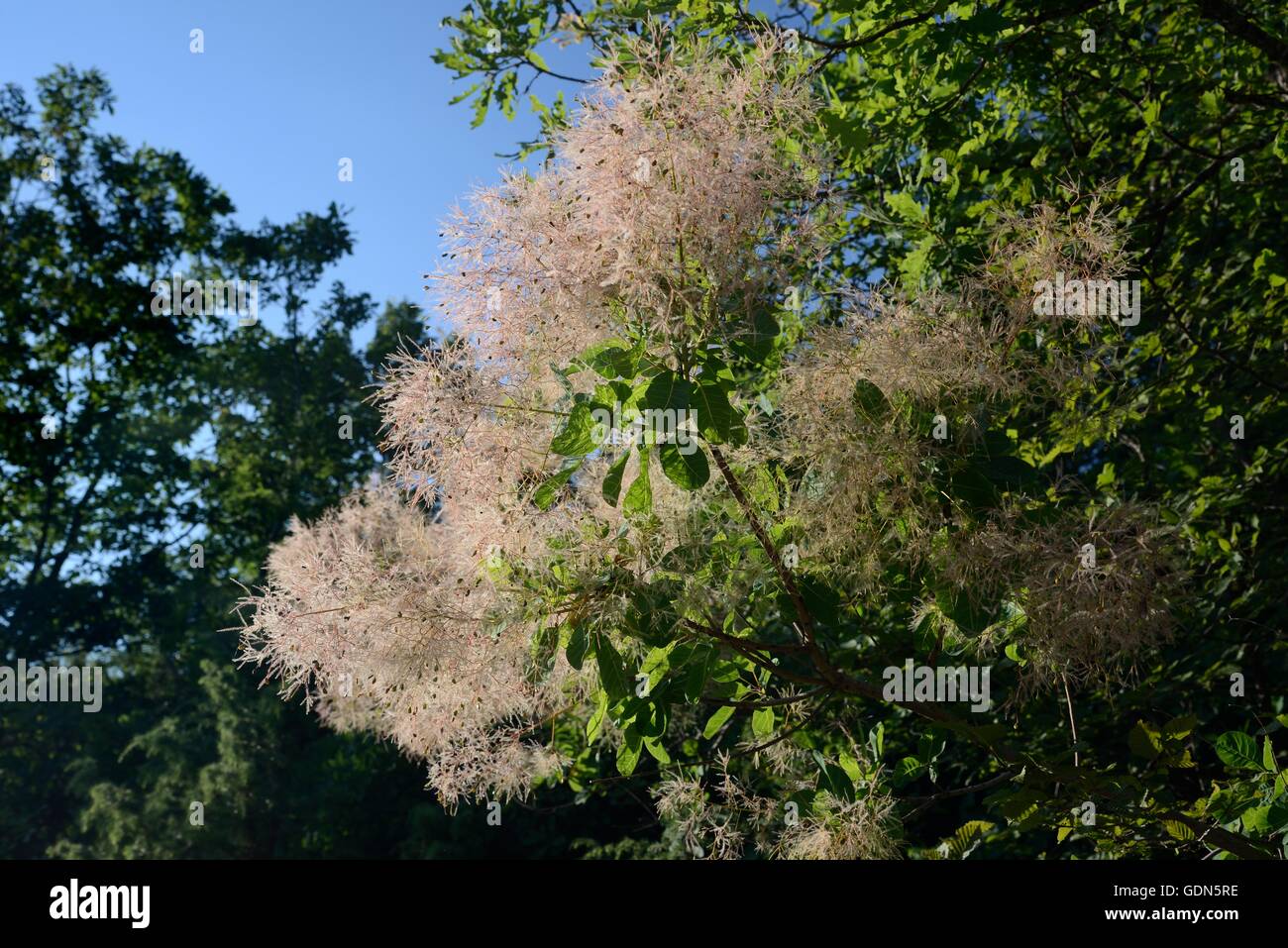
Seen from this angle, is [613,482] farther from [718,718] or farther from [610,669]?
[718,718]

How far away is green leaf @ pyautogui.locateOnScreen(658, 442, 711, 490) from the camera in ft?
7.22

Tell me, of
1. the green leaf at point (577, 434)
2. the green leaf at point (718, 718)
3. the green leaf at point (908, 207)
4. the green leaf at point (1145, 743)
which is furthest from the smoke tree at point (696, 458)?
the green leaf at point (908, 207)

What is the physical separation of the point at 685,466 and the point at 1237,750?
1.66 m

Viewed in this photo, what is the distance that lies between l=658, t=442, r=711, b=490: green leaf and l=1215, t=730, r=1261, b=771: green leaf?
156 cm

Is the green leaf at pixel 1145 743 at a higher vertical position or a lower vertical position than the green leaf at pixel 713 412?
lower

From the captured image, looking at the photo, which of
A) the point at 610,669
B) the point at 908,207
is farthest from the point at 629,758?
the point at 908,207

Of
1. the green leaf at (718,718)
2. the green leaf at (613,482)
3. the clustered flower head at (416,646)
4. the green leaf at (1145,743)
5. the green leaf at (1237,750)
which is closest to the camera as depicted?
the green leaf at (613,482)

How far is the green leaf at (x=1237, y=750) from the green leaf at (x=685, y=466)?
156 centimetres

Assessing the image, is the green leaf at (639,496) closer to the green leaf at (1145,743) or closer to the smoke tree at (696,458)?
the smoke tree at (696,458)

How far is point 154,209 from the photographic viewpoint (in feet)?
55.9

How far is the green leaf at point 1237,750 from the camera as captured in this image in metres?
2.62

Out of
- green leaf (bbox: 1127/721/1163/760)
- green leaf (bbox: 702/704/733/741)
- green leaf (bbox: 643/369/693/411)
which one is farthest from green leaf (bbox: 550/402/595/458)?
green leaf (bbox: 1127/721/1163/760)

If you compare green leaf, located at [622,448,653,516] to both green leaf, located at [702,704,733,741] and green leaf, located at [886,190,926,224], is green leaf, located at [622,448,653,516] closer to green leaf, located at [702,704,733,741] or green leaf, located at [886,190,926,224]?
green leaf, located at [702,704,733,741]
